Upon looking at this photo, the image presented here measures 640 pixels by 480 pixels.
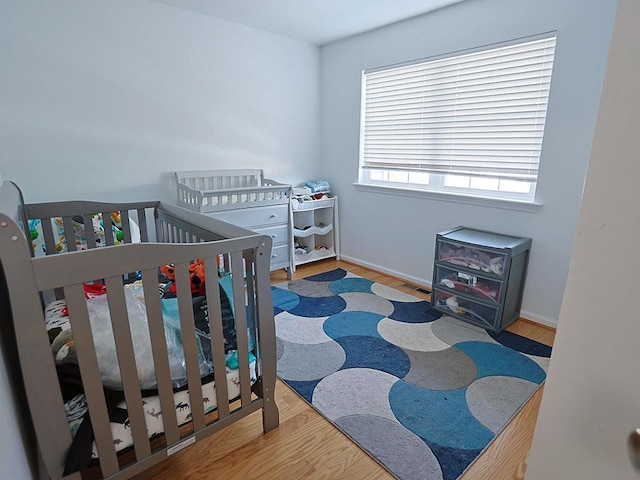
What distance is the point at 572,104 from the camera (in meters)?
2.08

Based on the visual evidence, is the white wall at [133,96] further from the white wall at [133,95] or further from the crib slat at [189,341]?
the crib slat at [189,341]

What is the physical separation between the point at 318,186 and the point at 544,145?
6.63 feet

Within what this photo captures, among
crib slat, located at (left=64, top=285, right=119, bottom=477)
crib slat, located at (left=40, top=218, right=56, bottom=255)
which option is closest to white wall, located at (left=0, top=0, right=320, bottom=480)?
crib slat, located at (left=40, top=218, right=56, bottom=255)

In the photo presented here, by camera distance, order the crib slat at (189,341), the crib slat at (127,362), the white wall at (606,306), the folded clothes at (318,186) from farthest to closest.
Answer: the folded clothes at (318,186) < the crib slat at (189,341) < the crib slat at (127,362) < the white wall at (606,306)

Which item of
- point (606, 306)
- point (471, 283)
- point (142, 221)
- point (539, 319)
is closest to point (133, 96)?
point (142, 221)

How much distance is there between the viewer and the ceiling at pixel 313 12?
98.9 inches

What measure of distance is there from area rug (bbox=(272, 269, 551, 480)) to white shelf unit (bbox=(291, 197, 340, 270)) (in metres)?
0.82

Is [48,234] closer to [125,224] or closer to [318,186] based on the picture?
[125,224]

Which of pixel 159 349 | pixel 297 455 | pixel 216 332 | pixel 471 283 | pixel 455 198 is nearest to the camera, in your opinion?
pixel 159 349

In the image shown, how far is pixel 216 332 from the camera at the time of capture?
1245 millimetres

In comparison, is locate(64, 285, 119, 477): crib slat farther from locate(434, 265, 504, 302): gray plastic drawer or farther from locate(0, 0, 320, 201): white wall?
locate(434, 265, 504, 302): gray plastic drawer

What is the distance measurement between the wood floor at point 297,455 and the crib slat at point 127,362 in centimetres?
26

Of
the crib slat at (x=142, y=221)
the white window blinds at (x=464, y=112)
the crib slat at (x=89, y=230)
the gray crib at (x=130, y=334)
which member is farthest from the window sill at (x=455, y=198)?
the crib slat at (x=89, y=230)

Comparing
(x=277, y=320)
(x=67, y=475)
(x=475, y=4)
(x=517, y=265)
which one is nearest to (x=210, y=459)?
(x=67, y=475)
